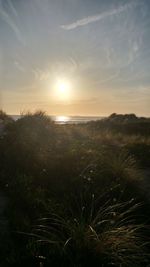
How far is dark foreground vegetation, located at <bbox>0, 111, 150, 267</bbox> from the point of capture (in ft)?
16.0

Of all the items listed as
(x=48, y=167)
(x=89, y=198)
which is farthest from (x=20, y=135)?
→ (x=89, y=198)

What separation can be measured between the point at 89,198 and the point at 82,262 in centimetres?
235

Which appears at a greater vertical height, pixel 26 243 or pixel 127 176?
pixel 127 176

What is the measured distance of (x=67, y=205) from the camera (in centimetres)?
653

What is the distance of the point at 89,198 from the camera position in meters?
→ 7.03

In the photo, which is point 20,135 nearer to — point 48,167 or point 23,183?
point 48,167

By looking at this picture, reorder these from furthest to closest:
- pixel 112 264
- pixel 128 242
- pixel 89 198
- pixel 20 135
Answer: pixel 20 135 < pixel 89 198 < pixel 128 242 < pixel 112 264

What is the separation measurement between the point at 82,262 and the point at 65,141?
7560 millimetres

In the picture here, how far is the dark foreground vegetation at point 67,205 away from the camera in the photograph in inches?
192

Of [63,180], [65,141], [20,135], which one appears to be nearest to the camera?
[63,180]

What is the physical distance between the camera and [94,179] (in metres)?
8.02

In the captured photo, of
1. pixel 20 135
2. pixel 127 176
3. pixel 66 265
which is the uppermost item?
pixel 20 135

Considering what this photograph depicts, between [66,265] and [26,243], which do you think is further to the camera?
[26,243]

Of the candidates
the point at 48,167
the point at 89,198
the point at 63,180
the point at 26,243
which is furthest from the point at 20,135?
the point at 26,243
